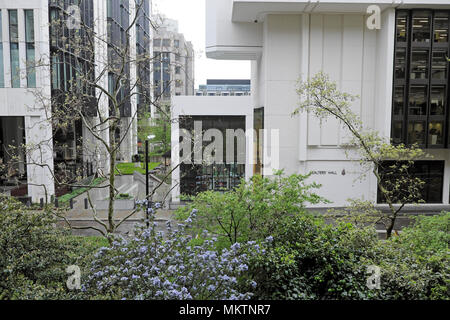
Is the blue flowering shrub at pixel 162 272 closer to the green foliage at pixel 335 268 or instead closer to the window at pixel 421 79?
the green foliage at pixel 335 268

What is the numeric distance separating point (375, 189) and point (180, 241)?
776 inches

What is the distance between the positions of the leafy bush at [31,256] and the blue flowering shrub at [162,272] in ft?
2.37

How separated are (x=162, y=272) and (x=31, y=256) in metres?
2.71

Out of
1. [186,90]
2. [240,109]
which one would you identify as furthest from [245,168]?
[186,90]

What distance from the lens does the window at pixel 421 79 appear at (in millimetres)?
21609

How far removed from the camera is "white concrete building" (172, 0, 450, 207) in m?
21.5

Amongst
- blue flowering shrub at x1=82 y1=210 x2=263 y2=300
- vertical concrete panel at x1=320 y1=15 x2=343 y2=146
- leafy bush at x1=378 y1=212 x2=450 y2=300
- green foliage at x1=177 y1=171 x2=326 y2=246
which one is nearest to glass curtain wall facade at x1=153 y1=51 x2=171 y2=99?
green foliage at x1=177 y1=171 x2=326 y2=246

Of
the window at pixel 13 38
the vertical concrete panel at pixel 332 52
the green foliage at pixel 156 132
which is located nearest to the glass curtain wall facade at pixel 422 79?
the vertical concrete panel at pixel 332 52

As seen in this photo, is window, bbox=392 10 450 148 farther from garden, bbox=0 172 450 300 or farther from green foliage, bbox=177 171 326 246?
green foliage, bbox=177 171 326 246

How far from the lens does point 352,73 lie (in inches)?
874

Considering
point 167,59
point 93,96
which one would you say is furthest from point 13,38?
point 167,59

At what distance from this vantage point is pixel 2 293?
5094 mm

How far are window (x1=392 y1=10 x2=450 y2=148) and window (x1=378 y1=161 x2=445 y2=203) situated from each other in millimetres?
1826

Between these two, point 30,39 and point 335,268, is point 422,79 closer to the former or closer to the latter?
point 335,268
